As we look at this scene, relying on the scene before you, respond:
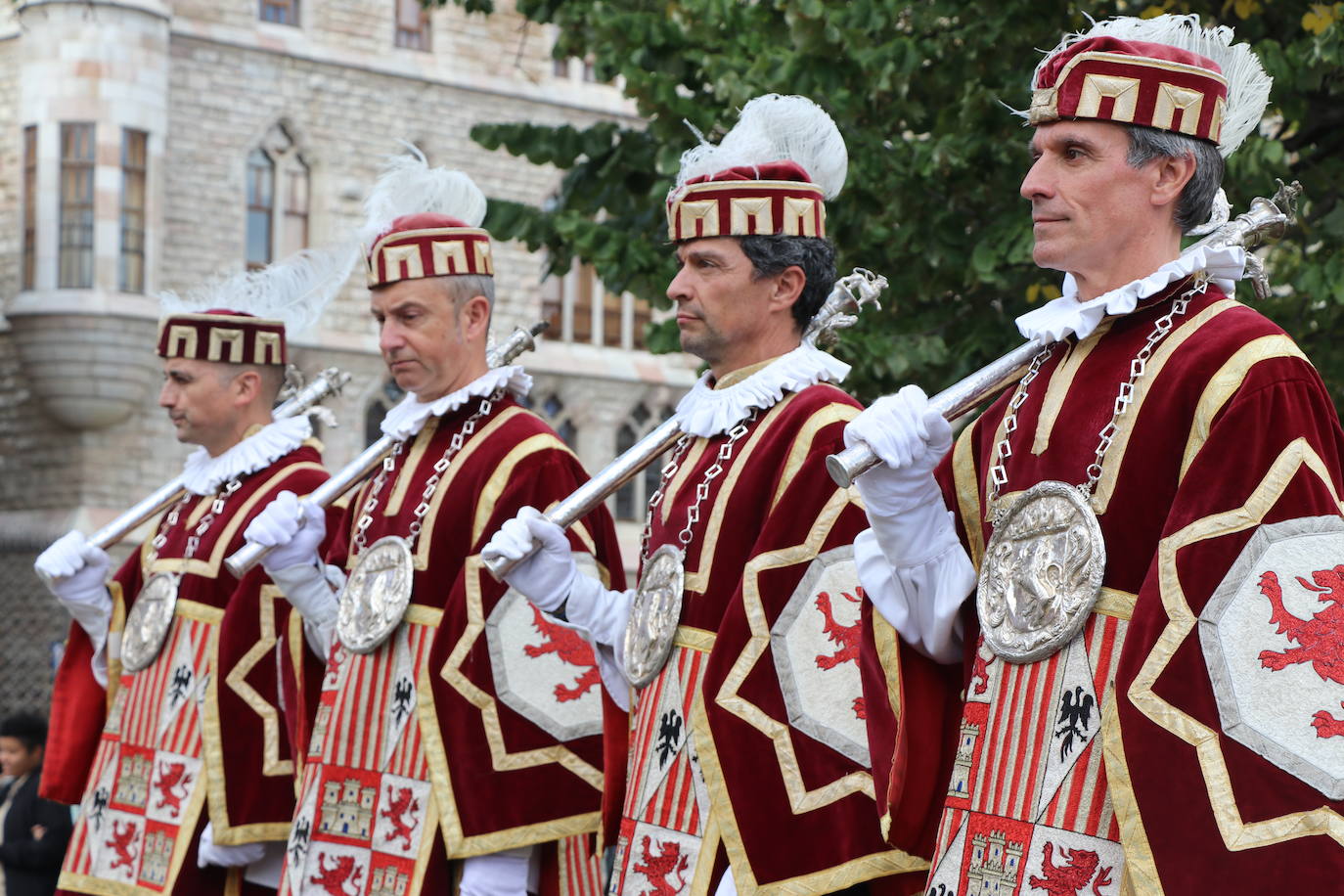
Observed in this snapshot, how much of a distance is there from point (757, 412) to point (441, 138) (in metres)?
22.7

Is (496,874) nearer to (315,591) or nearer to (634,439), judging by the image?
(315,591)

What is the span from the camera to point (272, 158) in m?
26.1

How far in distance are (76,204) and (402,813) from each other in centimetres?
1960

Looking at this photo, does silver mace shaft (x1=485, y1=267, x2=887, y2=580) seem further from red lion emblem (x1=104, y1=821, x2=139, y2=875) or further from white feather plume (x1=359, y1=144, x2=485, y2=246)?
red lion emblem (x1=104, y1=821, x2=139, y2=875)

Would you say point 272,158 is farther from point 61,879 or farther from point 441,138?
point 61,879

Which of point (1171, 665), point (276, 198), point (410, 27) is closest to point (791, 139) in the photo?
point (1171, 665)

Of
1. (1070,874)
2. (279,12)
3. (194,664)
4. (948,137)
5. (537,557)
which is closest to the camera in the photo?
(1070,874)

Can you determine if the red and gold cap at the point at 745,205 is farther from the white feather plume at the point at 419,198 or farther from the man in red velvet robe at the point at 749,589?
the white feather plume at the point at 419,198

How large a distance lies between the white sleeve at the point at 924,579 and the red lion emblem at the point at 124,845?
365 cm

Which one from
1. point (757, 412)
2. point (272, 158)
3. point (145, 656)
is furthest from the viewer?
point (272, 158)

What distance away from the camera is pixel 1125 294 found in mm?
3668

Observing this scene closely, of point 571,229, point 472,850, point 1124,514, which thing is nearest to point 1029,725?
point 1124,514

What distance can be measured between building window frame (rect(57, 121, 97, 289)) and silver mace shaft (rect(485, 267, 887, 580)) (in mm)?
19867

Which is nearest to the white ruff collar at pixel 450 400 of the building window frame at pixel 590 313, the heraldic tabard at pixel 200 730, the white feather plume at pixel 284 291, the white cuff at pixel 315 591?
the white cuff at pixel 315 591
